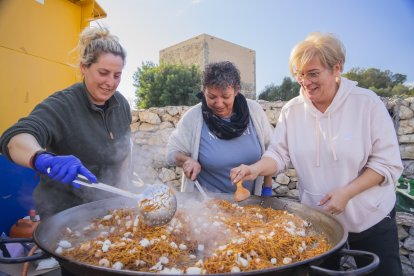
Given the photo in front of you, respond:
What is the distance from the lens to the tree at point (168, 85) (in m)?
18.7

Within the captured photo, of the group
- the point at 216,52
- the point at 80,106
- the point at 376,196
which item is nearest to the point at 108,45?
the point at 80,106

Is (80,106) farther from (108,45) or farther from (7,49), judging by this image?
(7,49)

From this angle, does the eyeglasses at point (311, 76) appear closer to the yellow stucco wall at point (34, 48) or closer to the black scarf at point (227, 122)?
the black scarf at point (227, 122)

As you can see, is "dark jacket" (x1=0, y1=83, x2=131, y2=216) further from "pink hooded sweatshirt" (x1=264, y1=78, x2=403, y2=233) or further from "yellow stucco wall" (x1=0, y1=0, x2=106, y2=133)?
"yellow stucco wall" (x1=0, y1=0, x2=106, y2=133)

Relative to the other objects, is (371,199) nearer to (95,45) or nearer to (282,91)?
(95,45)

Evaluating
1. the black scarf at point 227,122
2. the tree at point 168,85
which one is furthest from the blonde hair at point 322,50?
the tree at point 168,85

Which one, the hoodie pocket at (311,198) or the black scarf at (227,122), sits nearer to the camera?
the hoodie pocket at (311,198)

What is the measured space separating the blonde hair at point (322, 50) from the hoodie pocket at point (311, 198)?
0.98m

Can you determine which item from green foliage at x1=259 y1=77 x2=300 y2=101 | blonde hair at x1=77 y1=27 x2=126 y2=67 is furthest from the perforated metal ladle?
green foliage at x1=259 y1=77 x2=300 y2=101

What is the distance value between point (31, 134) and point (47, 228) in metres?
0.61

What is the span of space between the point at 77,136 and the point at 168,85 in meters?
16.7

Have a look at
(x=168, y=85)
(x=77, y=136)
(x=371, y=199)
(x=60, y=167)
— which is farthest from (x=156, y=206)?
(x=168, y=85)

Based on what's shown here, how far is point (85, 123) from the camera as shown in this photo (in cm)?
241

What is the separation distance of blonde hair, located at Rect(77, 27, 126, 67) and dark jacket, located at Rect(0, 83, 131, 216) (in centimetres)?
27
